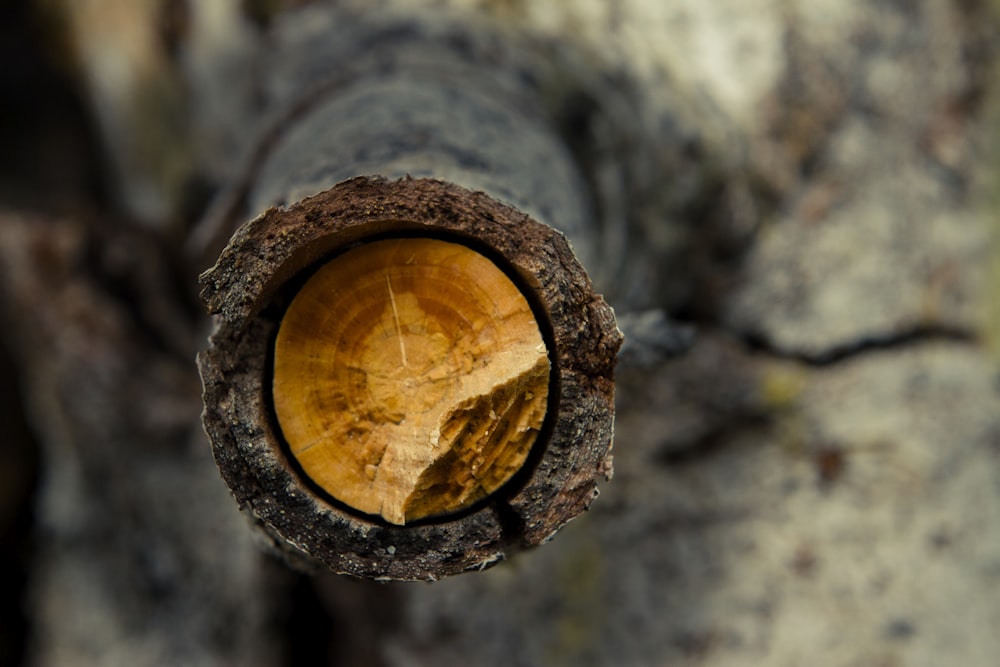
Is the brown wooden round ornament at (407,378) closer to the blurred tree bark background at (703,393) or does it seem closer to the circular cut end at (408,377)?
the circular cut end at (408,377)

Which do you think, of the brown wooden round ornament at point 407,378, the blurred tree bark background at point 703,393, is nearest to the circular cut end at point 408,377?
the brown wooden round ornament at point 407,378

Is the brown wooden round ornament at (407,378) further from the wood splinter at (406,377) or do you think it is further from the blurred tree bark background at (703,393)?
the blurred tree bark background at (703,393)

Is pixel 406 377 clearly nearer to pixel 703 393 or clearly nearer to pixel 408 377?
pixel 408 377

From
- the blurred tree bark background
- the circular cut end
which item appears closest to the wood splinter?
the circular cut end

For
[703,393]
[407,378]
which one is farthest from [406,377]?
[703,393]

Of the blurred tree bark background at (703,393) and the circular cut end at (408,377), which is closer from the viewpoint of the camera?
the circular cut end at (408,377)

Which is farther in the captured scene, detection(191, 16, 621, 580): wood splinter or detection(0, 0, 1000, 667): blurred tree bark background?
detection(0, 0, 1000, 667): blurred tree bark background

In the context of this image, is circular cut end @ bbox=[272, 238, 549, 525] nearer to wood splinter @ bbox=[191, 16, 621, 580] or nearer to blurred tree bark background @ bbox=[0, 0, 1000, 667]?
wood splinter @ bbox=[191, 16, 621, 580]

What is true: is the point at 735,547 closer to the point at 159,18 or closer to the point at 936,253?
the point at 936,253
